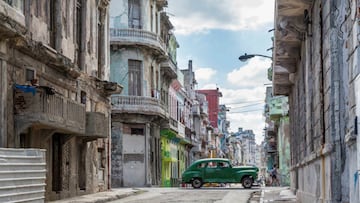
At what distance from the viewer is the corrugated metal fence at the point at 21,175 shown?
34.4 feet

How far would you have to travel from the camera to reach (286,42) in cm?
1823

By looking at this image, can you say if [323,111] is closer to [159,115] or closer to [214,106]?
[159,115]

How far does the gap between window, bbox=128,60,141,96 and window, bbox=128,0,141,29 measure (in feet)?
7.98

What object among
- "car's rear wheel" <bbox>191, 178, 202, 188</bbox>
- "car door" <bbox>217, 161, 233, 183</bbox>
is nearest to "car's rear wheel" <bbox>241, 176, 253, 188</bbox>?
"car door" <bbox>217, 161, 233, 183</bbox>

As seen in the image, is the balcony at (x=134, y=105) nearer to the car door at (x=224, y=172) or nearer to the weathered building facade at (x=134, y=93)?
the weathered building facade at (x=134, y=93)

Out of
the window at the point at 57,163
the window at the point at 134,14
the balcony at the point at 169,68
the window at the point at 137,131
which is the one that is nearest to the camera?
the window at the point at 57,163

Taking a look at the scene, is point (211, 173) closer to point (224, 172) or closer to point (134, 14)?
point (224, 172)

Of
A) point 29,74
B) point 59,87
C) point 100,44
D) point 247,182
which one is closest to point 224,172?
point 247,182

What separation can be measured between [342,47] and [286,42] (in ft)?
29.6

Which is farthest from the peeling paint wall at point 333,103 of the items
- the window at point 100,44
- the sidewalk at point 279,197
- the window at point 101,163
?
the window at point 100,44

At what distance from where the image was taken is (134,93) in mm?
42812

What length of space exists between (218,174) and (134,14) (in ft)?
41.8

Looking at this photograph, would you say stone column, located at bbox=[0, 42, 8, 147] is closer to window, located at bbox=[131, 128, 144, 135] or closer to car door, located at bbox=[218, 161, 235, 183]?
car door, located at bbox=[218, 161, 235, 183]

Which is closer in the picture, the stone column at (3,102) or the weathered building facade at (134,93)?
the stone column at (3,102)
